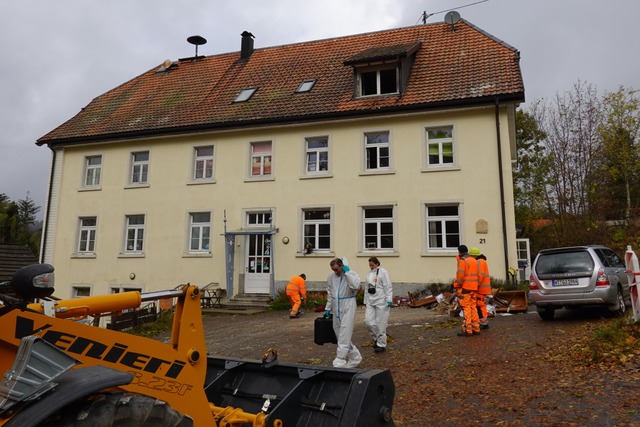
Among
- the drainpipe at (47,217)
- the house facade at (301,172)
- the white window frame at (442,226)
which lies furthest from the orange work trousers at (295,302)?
the drainpipe at (47,217)

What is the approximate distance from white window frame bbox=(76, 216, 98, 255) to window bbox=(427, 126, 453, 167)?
14545mm

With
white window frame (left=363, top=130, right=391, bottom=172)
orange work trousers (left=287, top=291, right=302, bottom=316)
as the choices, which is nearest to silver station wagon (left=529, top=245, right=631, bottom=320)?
orange work trousers (left=287, top=291, right=302, bottom=316)

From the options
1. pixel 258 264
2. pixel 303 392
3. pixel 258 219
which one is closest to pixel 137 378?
pixel 303 392

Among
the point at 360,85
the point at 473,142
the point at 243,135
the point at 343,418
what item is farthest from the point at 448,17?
the point at 343,418

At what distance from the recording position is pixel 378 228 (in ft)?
56.6

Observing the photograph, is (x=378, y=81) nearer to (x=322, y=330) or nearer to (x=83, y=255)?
(x=322, y=330)

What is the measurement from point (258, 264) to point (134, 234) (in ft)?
19.6

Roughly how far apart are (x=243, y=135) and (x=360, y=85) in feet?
16.9

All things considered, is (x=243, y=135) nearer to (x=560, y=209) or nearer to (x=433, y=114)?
(x=433, y=114)

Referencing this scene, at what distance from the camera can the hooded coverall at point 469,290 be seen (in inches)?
367

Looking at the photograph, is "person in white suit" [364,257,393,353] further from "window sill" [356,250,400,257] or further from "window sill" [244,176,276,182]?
"window sill" [244,176,276,182]

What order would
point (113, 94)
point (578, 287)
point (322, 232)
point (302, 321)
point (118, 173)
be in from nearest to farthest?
point (578, 287), point (302, 321), point (322, 232), point (118, 173), point (113, 94)

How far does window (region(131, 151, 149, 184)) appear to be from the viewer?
20750mm

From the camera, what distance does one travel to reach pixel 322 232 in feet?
58.6
